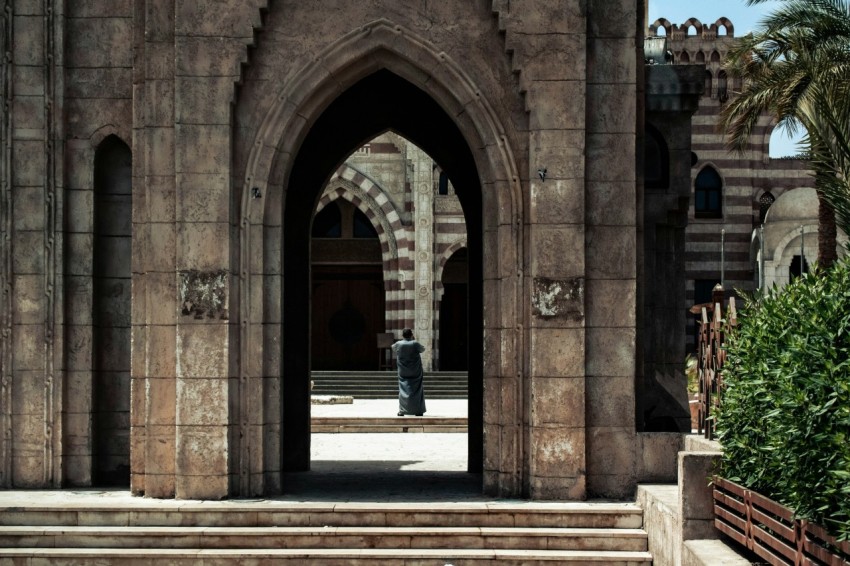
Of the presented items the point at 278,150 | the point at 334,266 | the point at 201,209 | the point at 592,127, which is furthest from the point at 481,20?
the point at 334,266

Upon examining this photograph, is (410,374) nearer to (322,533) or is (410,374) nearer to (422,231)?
(322,533)

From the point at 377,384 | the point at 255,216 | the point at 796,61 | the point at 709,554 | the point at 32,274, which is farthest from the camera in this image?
the point at 377,384

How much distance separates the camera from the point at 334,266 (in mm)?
38531

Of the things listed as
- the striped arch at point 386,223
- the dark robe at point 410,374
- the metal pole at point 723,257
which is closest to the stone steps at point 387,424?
the dark robe at point 410,374

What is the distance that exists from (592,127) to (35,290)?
6.00m

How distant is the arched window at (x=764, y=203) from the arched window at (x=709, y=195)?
1.29 m

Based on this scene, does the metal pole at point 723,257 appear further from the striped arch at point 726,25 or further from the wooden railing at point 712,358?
the wooden railing at point 712,358

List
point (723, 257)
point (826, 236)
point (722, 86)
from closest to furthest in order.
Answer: point (826, 236) → point (723, 257) → point (722, 86)

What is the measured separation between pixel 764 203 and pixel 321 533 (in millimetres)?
31441

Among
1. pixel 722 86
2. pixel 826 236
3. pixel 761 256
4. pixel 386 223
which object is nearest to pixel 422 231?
pixel 386 223

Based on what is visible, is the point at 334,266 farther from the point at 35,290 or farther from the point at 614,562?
the point at 614,562

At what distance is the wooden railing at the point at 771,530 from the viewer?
7.74 meters

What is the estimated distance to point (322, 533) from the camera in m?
12.2

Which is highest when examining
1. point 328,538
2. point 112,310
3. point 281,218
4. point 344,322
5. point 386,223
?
point 386,223
